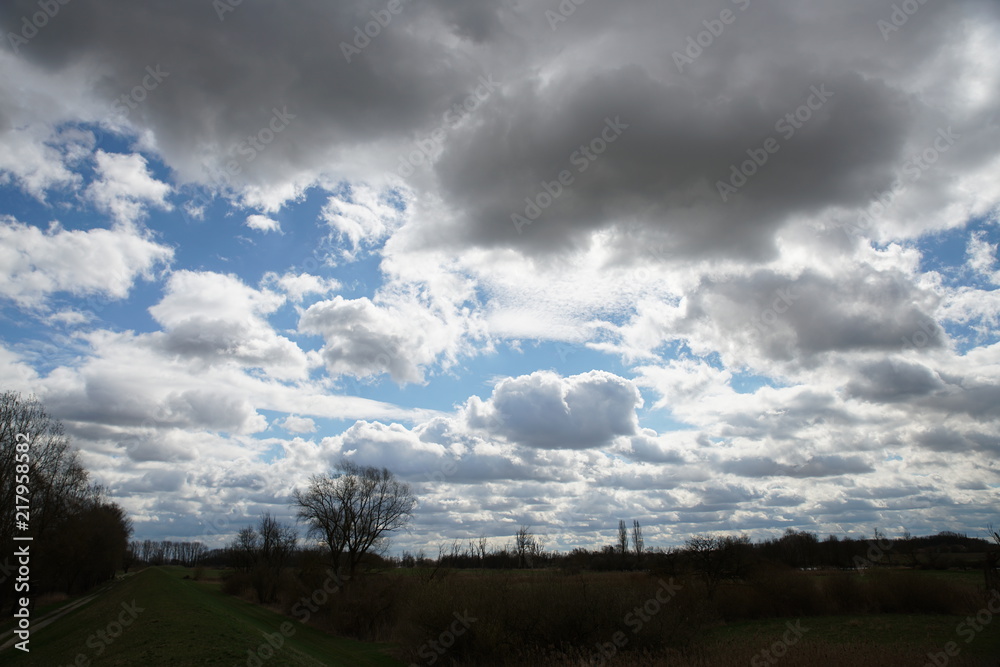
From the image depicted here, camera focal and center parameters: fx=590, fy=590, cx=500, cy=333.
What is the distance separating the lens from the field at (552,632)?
67.9 ft

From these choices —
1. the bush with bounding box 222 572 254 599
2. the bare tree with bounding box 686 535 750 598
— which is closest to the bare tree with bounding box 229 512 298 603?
the bush with bounding box 222 572 254 599

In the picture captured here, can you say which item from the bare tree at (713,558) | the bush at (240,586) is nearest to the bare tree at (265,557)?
the bush at (240,586)

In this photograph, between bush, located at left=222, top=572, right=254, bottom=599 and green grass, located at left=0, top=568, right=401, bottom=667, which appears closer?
green grass, located at left=0, top=568, right=401, bottom=667

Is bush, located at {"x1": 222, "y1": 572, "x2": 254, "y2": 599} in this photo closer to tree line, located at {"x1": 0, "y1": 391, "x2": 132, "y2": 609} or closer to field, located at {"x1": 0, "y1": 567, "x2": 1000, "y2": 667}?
tree line, located at {"x1": 0, "y1": 391, "x2": 132, "y2": 609}

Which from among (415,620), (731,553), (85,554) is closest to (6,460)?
(85,554)

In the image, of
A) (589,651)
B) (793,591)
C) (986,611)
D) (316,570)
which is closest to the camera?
(589,651)

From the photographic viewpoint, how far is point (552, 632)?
25.1m

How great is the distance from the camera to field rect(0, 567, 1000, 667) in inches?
814

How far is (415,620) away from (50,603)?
2081 inches

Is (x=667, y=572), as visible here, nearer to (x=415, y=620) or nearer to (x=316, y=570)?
(x=415, y=620)

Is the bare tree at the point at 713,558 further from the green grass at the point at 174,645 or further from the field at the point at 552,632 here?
the green grass at the point at 174,645

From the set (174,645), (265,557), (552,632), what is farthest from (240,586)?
(552,632)

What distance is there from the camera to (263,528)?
8512 cm

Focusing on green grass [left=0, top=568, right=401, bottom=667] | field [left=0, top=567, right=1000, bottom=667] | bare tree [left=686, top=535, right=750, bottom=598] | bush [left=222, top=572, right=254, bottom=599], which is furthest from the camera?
bush [left=222, top=572, right=254, bottom=599]
